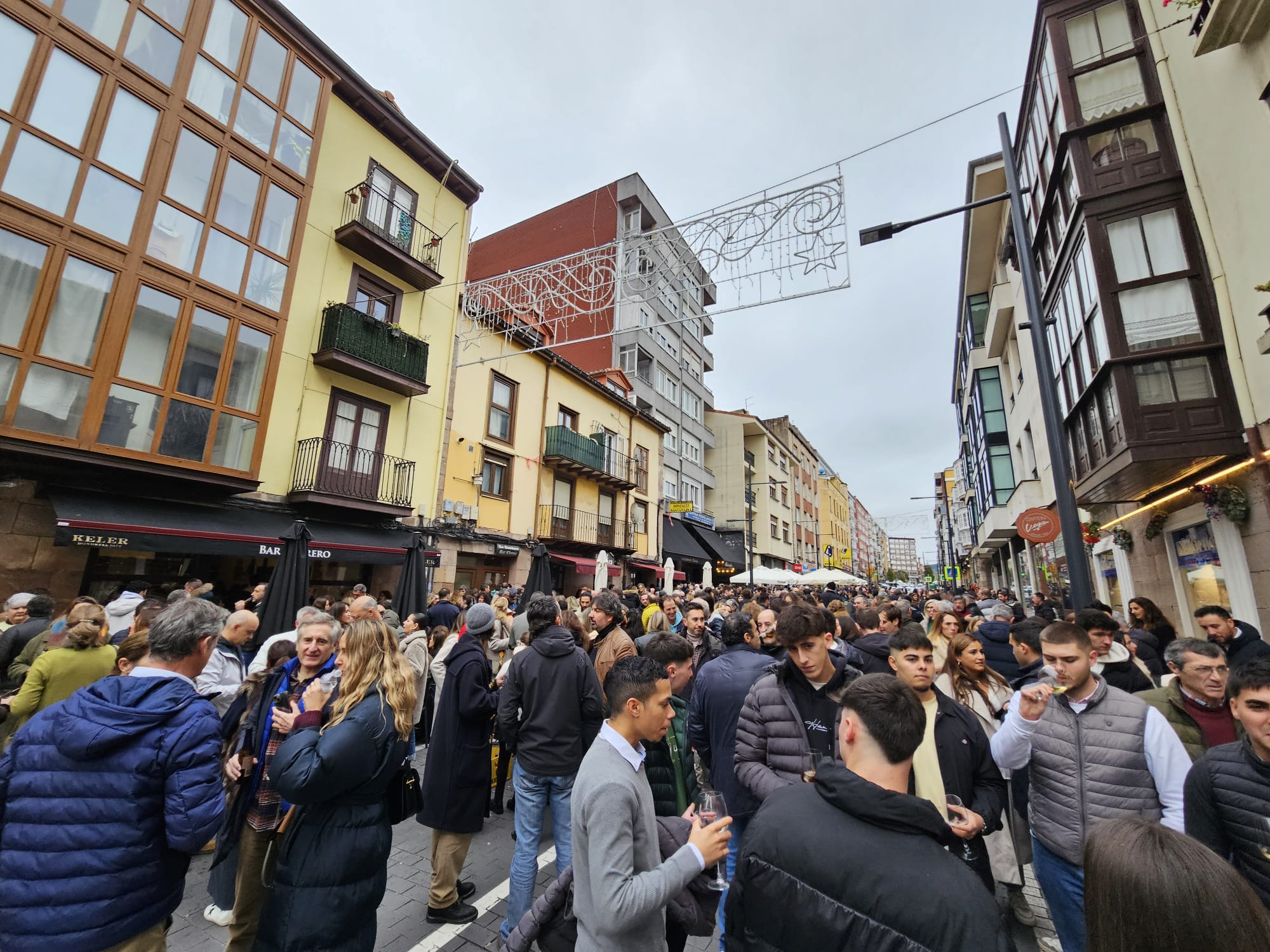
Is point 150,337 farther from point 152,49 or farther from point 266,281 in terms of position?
point 152,49

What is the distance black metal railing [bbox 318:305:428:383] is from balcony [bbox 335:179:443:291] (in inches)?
66.5

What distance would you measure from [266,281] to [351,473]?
15.2 ft

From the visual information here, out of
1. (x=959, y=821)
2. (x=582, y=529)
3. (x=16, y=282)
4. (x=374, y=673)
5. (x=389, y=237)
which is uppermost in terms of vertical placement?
(x=389, y=237)

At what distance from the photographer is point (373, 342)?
1390 cm

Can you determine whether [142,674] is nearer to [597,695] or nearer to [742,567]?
[597,695]

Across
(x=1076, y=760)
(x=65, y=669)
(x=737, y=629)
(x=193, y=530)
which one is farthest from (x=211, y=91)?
(x=1076, y=760)

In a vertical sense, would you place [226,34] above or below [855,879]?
above

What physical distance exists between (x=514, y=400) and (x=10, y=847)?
57.9 ft

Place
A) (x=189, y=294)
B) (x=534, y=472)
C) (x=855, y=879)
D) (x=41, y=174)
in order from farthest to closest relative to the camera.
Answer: (x=534, y=472) < (x=189, y=294) < (x=41, y=174) < (x=855, y=879)

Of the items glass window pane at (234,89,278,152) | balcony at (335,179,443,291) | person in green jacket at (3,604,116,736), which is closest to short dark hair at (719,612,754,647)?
person in green jacket at (3,604,116,736)

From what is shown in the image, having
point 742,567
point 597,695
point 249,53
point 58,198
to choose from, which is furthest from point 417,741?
point 742,567

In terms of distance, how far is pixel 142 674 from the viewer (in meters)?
2.35

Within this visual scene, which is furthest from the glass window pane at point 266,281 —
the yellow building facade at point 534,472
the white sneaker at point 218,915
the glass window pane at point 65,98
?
the white sneaker at point 218,915

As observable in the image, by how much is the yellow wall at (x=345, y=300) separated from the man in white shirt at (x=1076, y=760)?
44.8ft
